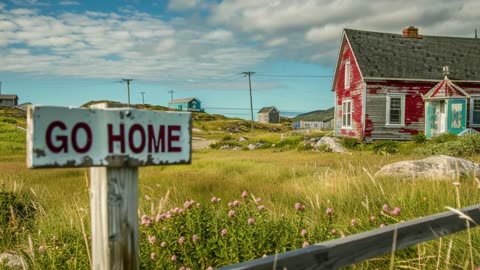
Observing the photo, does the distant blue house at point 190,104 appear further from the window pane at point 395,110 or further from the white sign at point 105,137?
the white sign at point 105,137

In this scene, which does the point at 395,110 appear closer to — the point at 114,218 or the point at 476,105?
the point at 476,105

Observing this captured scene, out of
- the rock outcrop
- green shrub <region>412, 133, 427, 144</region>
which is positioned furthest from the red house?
the rock outcrop

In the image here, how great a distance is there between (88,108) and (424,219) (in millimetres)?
2411

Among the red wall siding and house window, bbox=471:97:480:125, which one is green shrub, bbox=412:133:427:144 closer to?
the red wall siding

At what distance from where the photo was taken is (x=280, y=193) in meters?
7.14

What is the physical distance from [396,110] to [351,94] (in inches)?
119

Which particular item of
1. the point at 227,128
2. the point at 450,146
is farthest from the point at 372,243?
the point at 227,128

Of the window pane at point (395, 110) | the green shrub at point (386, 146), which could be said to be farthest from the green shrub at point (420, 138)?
the green shrub at point (386, 146)

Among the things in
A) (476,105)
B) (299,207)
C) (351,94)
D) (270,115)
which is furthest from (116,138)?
(270,115)

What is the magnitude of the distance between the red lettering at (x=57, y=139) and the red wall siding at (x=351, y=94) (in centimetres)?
2511

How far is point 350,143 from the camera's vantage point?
24.4 meters

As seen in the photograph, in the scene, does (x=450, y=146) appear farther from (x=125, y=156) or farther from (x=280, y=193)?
(x=125, y=156)

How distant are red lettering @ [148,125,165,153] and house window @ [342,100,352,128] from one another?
26.7 meters

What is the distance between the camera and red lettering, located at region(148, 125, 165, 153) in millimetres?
1743
